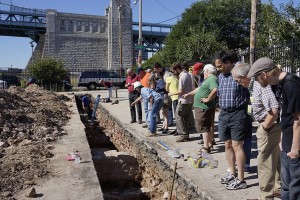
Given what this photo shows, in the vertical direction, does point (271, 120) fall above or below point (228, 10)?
below

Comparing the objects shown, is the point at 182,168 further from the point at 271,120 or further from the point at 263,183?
the point at 271,120

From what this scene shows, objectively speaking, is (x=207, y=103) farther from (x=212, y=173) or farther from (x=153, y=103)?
(x=153, y=103)

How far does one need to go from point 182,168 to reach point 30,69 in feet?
74.6

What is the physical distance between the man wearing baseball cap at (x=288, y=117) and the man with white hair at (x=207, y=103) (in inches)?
110

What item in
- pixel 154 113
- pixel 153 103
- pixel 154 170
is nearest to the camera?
pixel 154 170

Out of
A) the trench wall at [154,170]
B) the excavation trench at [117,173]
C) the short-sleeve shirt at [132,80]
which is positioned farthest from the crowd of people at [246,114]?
the short-sleeve shirt at [132,80]

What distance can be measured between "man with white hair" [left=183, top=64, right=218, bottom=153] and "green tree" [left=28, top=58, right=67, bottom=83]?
2111 centimetres

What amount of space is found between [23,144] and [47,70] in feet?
64.5

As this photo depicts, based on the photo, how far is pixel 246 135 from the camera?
15.6ft

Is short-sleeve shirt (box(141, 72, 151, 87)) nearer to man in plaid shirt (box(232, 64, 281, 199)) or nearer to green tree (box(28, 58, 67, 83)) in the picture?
man in plaid shirt (box(232, 64, 281, 199))

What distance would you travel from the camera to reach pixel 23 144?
7.20m

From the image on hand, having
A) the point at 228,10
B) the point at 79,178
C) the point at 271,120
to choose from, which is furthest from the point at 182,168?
the point at 228,10

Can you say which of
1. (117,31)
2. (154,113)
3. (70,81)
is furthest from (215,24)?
(154,113)

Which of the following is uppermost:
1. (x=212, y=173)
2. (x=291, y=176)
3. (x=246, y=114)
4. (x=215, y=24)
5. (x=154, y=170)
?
(x=215, y=24)
